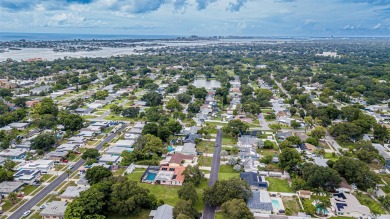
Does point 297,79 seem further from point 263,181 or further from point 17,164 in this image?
point 17,164

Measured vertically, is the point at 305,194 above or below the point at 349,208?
below

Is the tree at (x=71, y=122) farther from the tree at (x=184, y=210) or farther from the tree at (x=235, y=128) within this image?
the tree at (x=184, y=210)

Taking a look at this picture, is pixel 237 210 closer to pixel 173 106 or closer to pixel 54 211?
pixel 54 211

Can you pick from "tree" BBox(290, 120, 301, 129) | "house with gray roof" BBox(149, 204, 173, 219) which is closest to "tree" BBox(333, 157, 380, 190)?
"tree" BBox(290, 120, 301, 129)

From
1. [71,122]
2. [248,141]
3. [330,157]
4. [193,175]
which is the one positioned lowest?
[330,157]

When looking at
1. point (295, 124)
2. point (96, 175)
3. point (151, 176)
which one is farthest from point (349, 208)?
point (96, 175)

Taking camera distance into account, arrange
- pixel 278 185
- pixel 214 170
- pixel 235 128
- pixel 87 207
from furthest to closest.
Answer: pixel 235 128, pixel 214 170, pixel 278 185, pixel 87 207

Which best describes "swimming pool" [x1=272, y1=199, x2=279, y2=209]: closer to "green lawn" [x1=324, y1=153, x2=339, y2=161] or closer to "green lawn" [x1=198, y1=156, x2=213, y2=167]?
"green lawn" [x1=198, y1=156, x2=213, y2=167]
